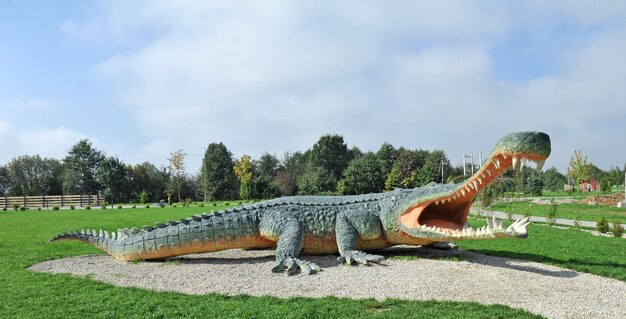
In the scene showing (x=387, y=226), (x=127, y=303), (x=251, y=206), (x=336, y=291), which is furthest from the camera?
(x=251, y=206)

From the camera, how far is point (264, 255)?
25.1 ft

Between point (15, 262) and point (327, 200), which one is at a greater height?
point (327, 200)

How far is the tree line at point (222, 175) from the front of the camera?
43156 mm

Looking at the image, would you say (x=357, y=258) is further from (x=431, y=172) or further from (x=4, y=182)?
(x=4, y=182)

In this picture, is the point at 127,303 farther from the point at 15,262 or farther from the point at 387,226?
the point at 15,262

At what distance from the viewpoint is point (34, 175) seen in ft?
186

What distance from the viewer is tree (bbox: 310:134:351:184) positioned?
54594mm

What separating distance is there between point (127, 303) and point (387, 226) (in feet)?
12.3

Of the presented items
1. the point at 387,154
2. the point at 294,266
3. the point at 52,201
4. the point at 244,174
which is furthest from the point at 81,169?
the point at 294,266

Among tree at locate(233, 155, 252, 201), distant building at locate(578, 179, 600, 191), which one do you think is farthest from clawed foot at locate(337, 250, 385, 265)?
distant building at locate(578, 179, 600, 191)

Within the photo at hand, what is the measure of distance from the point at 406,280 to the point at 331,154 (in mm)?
49978

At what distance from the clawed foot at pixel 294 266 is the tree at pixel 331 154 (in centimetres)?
4725

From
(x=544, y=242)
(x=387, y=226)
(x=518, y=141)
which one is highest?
(x=518, y=141)

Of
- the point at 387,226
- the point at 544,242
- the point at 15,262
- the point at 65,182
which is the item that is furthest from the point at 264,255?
the point at 65,182
